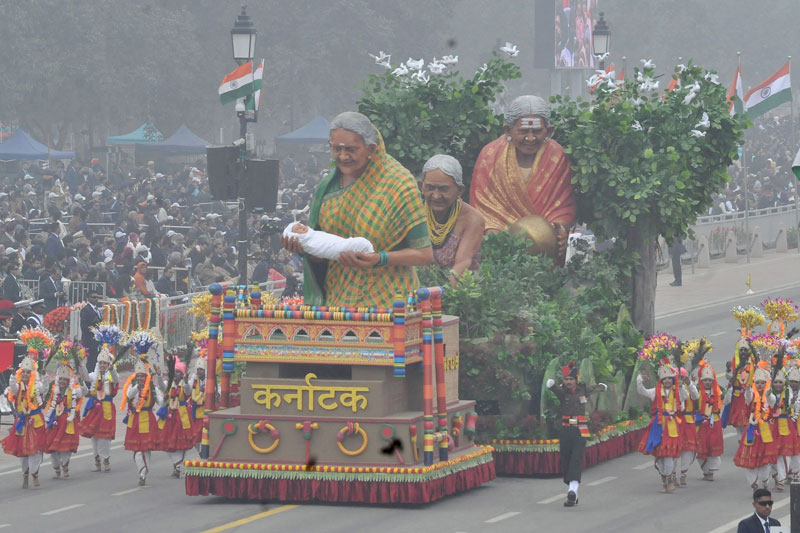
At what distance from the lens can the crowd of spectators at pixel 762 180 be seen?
56041mm

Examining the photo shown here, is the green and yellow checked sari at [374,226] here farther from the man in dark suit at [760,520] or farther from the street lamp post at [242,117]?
the man in dark suit at [760,520]

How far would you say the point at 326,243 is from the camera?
1908 cm

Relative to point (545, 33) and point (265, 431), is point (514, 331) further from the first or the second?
point (545, 33)

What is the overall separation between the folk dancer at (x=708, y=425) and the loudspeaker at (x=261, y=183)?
282 inches

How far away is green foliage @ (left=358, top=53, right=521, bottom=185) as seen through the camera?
2416 centimetres

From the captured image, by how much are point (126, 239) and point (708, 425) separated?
19.6 meters

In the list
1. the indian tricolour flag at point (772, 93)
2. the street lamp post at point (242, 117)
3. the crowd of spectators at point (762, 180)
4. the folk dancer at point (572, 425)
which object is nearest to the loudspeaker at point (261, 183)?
the street lamp post at point (242, 117)

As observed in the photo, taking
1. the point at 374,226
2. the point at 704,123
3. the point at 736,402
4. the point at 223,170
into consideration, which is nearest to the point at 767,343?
the point at 736,402

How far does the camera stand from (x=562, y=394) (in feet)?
66.3

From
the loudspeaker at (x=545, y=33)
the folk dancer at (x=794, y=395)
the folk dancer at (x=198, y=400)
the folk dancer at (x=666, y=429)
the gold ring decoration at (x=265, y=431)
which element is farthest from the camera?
the loudspeaker at (x=545, y=33)

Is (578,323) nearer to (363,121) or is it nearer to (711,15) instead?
(363,121)

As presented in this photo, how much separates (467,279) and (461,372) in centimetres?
110

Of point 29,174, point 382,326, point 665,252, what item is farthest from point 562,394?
point 29,174

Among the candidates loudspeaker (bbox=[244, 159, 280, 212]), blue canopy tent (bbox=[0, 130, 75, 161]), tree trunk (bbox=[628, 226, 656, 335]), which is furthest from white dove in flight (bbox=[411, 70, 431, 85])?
blue canopy tent (bbox=[0, 130, 75, 161])
